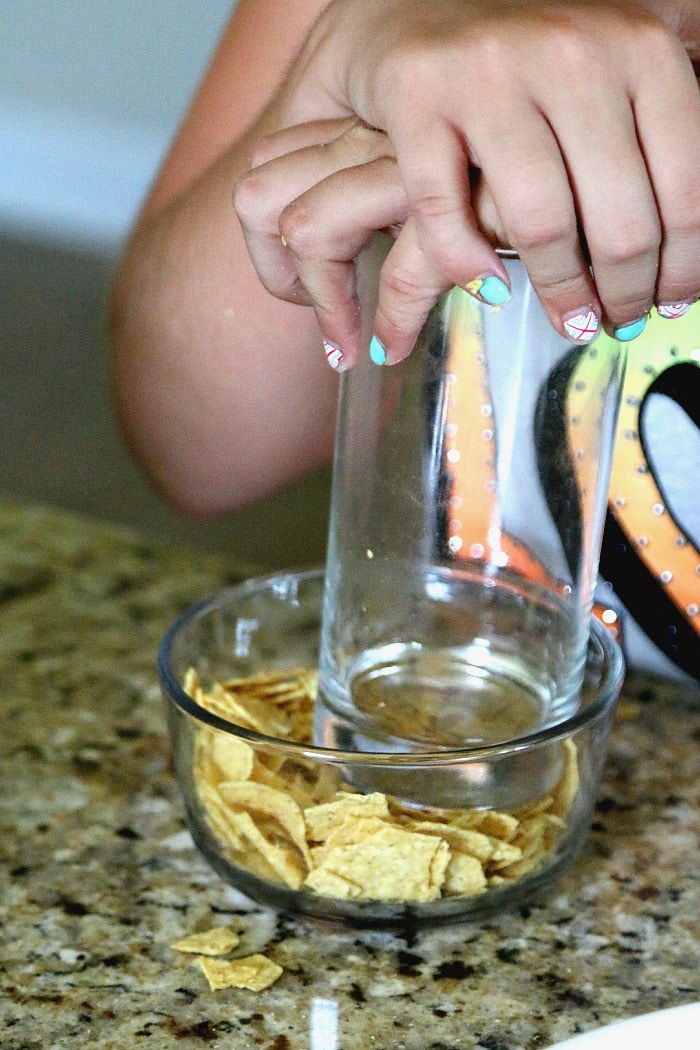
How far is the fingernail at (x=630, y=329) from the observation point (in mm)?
511

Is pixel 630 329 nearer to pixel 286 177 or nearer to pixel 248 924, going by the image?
pixel 286 177

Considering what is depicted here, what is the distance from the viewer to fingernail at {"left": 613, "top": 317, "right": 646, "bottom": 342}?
511 millimetres

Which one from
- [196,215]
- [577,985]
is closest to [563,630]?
[577,985]

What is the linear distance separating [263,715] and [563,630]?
0.51 feet

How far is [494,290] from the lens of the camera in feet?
1.62

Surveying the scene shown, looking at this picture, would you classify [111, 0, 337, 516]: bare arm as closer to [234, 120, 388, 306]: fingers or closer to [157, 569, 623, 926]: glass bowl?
[234, 120, 388, 306]: fingers

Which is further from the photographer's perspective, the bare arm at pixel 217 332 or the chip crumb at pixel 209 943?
the bare arm at pixel 217 332

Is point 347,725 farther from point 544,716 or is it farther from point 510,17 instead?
point 510,17

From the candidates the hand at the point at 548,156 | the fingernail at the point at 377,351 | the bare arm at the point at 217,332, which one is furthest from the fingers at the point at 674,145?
the bare arm at the point at 217,332

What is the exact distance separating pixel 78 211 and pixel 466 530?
12.1ft

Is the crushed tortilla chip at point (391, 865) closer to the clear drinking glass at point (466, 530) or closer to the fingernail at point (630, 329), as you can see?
the clear drinking glass at point (466, 530)

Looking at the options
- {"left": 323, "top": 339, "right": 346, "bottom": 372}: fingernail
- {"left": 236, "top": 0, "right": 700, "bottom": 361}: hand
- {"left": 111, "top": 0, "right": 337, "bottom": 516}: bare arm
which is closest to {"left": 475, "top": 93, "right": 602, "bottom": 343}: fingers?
{"left": 236, "top": 0, "right": 700, "bottom": 361}: hand

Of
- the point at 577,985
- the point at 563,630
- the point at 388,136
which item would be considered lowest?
the point at 577,985

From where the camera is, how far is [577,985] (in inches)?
21.1
